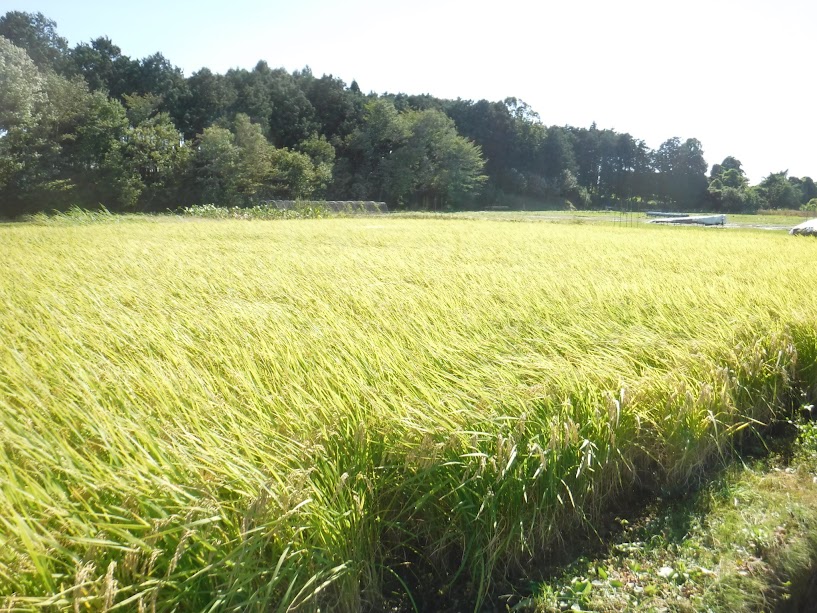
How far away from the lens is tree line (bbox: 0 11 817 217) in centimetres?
2284

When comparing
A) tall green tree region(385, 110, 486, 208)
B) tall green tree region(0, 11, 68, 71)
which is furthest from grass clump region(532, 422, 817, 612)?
tall green tree region(385, 110, 486, 208)

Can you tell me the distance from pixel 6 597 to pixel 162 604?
0.28 m

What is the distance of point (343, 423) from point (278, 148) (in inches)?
1602

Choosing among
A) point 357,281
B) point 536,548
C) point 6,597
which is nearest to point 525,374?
point 536,548

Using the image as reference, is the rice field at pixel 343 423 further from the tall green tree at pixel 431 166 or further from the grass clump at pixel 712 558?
the tall green tree at pixel 431 166

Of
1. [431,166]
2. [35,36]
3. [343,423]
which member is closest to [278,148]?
[431,166]

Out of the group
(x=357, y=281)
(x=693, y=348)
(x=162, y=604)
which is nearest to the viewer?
(x=162, y=604)

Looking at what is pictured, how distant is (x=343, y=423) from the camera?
181cm

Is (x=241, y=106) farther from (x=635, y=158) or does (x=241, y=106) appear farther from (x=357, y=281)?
(x=635, y=158)

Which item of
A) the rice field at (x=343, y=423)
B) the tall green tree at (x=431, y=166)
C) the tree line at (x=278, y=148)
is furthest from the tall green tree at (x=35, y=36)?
the rice field at (x=343, y=423)

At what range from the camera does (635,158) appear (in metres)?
57.3

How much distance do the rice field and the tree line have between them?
16.3 meters

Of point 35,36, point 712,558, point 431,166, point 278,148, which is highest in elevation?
point 35,36

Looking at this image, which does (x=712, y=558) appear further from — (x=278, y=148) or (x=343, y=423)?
(x=278, y=148)
